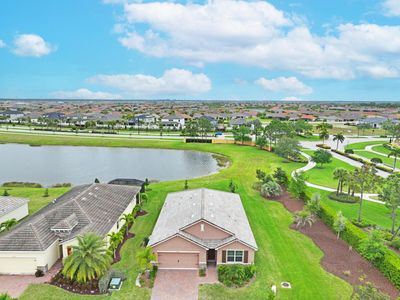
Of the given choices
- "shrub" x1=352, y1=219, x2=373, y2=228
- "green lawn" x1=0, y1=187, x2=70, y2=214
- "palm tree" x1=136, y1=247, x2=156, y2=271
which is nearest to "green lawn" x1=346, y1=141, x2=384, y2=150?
"shrub" x1=352, y1=219, x2=373, y2=228

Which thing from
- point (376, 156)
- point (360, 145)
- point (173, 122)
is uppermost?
point (173, 122)

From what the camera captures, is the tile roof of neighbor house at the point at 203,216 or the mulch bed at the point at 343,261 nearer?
the mulch bed at the point at 343,261

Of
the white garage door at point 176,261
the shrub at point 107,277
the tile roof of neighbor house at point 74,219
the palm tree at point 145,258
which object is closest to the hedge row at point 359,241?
the white garage door at point 176,261

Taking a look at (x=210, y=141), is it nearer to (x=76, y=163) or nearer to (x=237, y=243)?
(x=76, y=163)

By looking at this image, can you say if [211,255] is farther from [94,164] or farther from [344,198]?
[94,164]

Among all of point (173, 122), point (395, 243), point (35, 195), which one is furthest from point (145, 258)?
point (173, 122)

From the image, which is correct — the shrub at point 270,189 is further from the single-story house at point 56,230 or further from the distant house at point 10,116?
the distant house at point 10,116
